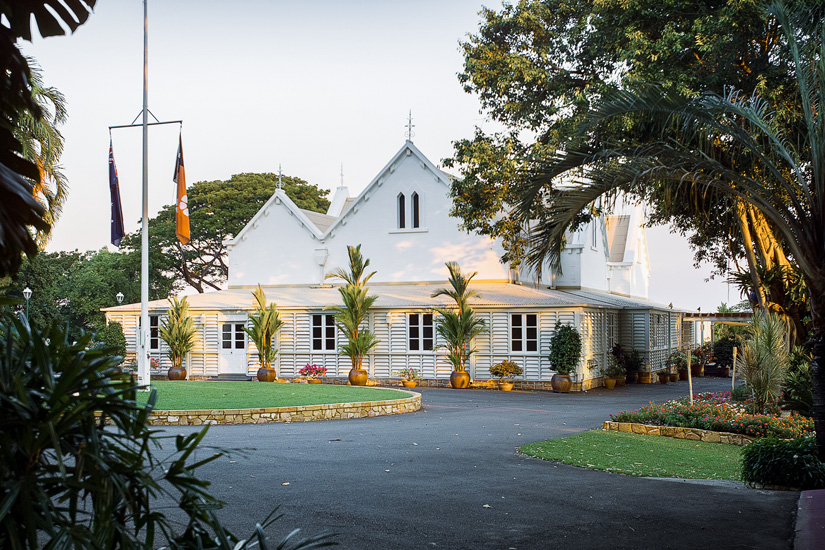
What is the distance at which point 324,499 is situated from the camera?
8.45 m

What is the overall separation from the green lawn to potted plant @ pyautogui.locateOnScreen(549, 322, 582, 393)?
594 cm

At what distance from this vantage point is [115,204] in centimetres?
2136

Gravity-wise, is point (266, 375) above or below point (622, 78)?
below

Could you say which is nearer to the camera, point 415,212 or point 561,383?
point 561,383

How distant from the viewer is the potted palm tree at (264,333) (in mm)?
28328

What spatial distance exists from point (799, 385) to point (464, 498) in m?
9.45

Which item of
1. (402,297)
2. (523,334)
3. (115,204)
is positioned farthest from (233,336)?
(523,334)

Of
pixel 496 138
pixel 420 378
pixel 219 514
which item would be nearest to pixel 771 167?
pixel 219 514

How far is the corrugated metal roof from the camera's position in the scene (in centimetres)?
2638

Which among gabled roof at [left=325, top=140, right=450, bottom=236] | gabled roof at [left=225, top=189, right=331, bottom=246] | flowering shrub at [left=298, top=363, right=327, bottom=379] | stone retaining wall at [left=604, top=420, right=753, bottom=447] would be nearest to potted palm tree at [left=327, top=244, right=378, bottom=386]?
flowering shrub at [left=298, top=363, right=327, bottom=379]

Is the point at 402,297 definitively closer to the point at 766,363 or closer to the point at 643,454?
the point at 766,363

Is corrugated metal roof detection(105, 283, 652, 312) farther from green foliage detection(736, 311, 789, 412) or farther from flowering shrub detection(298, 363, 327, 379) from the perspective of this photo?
green foliage detection(736, 311, 789, 412)

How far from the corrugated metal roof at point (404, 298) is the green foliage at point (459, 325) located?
0.54m

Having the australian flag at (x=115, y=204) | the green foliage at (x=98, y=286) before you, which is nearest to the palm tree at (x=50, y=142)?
the australian flag at (x=115, y=204)
